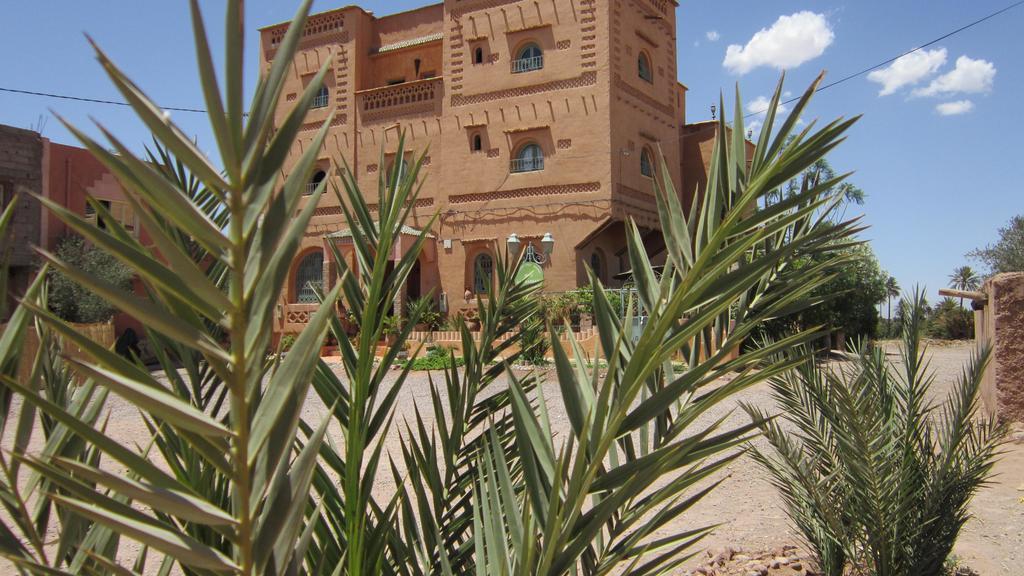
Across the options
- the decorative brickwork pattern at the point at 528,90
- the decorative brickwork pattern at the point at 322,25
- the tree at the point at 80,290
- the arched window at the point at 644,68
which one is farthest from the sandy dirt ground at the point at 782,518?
the decorative brickwork pattern at the point at 322,25

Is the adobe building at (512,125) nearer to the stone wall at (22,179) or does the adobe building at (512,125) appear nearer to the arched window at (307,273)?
the arched window at (307,273)

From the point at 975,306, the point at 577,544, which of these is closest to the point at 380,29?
the point at 975,306

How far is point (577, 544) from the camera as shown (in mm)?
854

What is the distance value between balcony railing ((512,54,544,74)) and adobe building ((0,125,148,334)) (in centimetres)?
959

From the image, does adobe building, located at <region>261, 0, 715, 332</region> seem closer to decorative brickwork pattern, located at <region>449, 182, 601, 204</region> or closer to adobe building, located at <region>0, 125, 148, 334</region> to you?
decorative brickwork pattern, located at <region>449, 182, 601, 204</region>

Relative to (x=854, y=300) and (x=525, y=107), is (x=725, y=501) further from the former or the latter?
(x=525, y=107)

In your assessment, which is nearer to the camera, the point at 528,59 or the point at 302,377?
the point at 302,377

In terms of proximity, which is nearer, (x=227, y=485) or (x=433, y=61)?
(x=227, y=485)

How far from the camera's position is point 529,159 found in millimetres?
18281

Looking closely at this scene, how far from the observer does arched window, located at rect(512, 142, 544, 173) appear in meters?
18.1

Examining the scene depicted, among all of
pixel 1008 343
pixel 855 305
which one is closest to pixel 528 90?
pixel 855 305

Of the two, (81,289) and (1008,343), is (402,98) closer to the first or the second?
(81,289)

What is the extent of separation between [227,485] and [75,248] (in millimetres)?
16211

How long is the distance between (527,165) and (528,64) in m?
2.53
